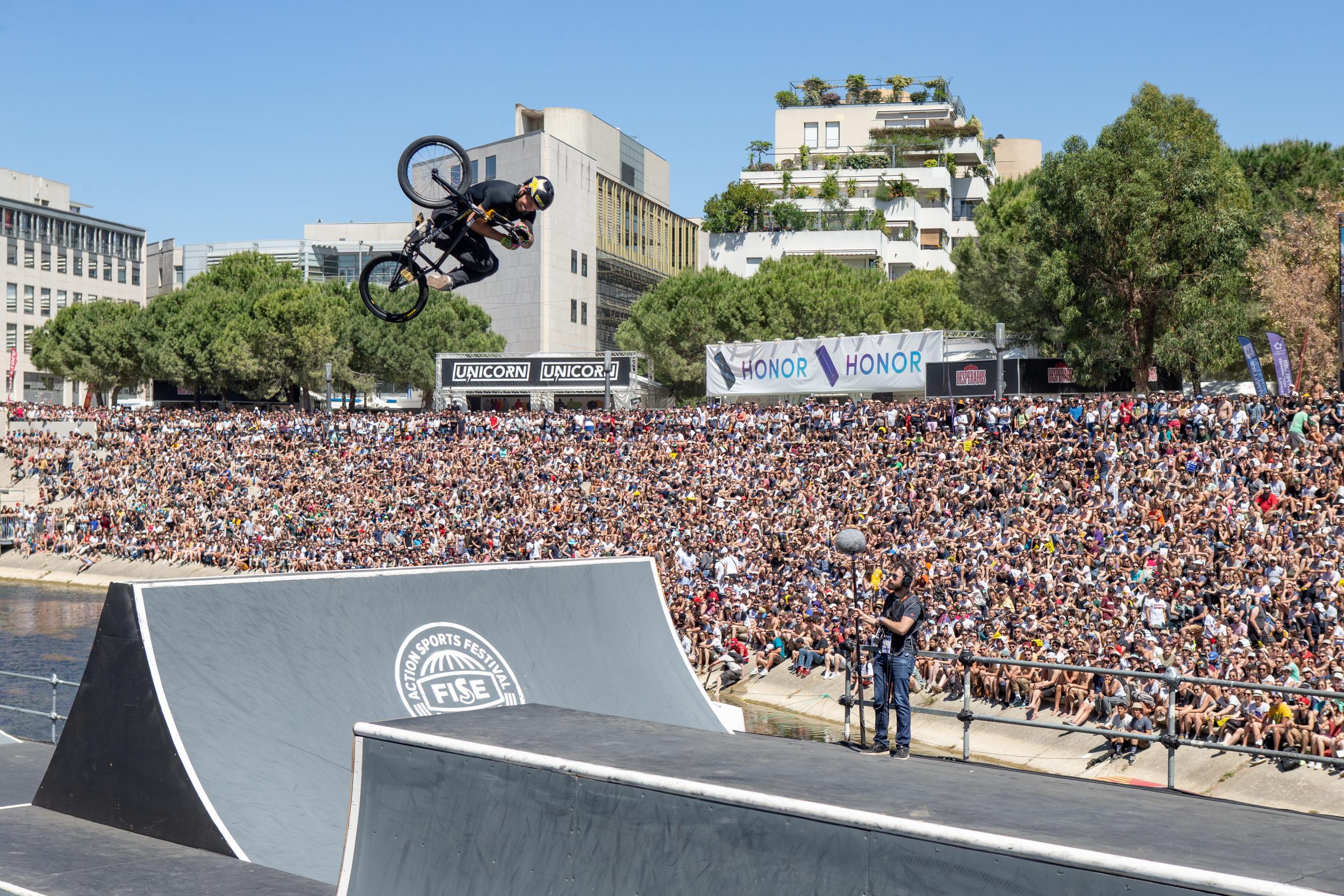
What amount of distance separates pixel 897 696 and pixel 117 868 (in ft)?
20.8

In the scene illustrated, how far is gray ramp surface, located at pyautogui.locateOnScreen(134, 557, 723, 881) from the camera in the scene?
31.6 feet

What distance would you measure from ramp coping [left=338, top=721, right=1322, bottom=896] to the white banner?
109 ft

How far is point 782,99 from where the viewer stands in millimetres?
103438

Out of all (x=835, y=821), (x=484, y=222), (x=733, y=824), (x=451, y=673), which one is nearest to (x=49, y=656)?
(x=451, y=673)

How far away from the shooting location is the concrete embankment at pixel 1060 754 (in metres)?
16.2

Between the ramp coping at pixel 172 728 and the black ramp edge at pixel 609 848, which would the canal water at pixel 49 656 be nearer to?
the ramp coping at pixel 172 728

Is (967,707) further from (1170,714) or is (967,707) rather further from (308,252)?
(308,252)

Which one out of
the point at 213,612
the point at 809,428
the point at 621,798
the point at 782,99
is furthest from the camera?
the point at 782,99

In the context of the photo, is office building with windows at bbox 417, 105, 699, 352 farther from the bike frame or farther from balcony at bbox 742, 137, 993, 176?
the bike frame

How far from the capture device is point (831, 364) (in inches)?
1597

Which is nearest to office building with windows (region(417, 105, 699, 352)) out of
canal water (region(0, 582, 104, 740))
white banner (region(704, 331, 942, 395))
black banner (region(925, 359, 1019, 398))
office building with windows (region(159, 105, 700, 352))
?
office building with windows (region(159, 105, 700, 352))

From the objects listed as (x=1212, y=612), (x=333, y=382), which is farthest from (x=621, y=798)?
(x=333, y=382)

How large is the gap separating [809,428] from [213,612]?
26499 mm

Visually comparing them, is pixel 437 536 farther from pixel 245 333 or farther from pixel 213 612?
pixel 245 333
